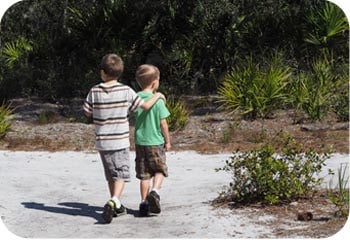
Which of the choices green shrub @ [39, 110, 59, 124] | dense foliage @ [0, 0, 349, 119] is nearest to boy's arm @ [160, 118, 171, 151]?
green shrub @ [39, 110, 59, 124]

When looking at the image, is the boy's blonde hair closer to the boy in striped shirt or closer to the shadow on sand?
the boy in striped shirt

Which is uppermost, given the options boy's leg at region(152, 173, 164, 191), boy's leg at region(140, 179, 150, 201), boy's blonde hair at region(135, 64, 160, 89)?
boy's blonde hair at region(135, 64, 160, 89)

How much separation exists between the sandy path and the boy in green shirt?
17 cm

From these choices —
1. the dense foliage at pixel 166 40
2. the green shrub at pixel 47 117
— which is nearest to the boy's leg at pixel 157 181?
the green shrub at pixel 47 117

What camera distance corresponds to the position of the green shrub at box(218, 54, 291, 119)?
39.3 feet

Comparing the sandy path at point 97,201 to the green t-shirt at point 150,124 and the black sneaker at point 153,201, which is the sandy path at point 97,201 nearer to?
the black sneaker at point 153,201

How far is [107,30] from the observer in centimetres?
1549

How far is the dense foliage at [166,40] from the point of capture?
47.1 feet

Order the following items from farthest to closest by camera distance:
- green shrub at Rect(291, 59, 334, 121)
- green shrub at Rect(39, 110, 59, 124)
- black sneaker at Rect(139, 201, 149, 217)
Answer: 1. green shrub at Rect(39, 110, 59, 124)
2. green shrub at Rect(291, 59, 334, 121)
3. black sneaker at Rect(139, 201, 149, 217)

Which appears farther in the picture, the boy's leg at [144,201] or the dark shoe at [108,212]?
the boy's leg at [144,201]

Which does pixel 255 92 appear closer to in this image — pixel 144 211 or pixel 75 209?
pixel 75 209

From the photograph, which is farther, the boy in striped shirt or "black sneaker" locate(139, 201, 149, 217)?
"black sneaker" locate(139, 201, 149, 217)

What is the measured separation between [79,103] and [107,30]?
1.74 metres

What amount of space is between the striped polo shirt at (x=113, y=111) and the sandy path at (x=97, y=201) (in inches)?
23.0
